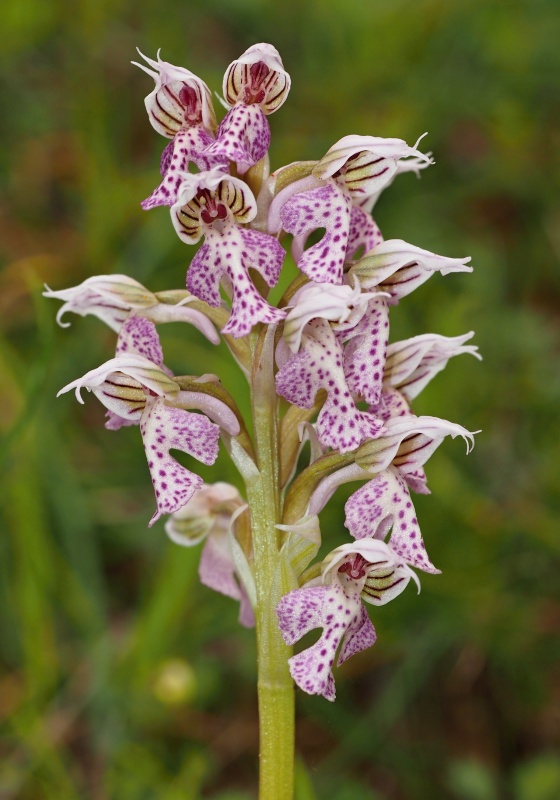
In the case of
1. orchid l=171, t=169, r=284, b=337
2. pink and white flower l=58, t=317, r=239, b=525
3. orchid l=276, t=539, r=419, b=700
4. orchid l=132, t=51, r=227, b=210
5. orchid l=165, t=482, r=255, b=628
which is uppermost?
orchid l=132, t=51, r=227, b=210

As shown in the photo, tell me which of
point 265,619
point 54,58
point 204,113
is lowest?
point 265,619

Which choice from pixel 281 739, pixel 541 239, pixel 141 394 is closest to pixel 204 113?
pixel 141 394

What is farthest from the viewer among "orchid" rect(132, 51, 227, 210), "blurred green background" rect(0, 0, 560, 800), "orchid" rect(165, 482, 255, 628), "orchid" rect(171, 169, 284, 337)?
"blurred green background" rect(0, 0, 560, 800)

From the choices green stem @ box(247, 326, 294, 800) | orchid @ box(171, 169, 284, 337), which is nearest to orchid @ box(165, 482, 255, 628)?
green stem @ box(247, 326, 294, 800)

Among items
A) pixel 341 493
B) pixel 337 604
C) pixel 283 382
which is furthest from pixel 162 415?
pixel 341 493

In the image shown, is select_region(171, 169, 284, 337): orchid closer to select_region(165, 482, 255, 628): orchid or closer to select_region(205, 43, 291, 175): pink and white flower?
select_region(205, 43, 291, 175): pink and white flower

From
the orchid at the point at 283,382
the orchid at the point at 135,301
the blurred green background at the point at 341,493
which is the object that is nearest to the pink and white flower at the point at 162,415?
the orchid at the point at 283,382

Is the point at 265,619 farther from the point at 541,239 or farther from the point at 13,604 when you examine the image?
the point at 541,239
